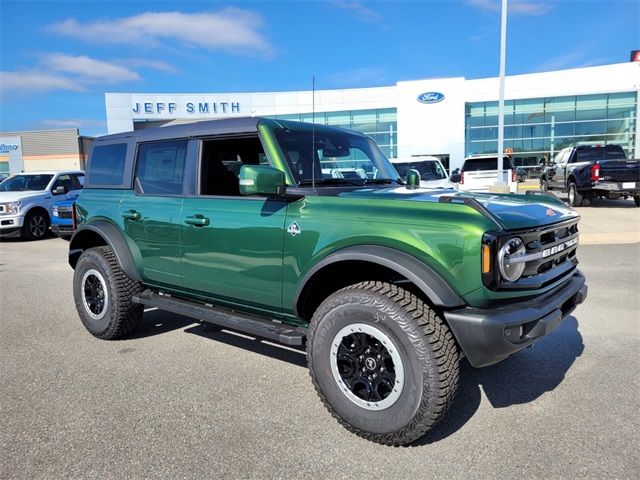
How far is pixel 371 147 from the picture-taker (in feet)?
15.0

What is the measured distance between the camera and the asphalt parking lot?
266 cm

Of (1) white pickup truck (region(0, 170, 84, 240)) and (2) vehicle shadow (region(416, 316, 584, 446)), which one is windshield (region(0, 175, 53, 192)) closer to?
(1) white pickup truck (region(0, 170, 84, 240))

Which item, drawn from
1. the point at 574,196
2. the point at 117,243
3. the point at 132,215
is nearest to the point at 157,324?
the point at 117,243

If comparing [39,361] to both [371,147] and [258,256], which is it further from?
[371,147]

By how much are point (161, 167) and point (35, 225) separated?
11.2 metres

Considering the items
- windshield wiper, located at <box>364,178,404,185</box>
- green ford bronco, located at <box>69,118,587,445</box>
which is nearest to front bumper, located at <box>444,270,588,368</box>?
green ford bronco, located at <box>69,118,587,445</box>

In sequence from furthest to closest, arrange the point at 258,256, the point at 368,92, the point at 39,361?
1. the point at 368,92
2. the point at 39,361
3. the point at 258,256

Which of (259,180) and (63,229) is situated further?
(63,229)

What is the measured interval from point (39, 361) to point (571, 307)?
14.3 feet

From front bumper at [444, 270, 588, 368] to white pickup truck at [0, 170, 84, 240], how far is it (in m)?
12.1

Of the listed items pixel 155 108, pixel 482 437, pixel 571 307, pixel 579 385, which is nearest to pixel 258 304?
pixel 482 437

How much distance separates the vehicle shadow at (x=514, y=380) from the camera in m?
3.17

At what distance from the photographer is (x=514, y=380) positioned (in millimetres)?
3730

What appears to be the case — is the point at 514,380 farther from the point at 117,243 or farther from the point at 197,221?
the point at 117,243
